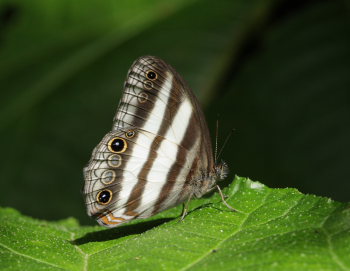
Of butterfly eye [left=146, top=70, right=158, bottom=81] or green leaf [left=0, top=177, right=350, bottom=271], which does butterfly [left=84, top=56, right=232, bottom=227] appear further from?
green leaf [left=0, top=177, right=350, bottom=271]

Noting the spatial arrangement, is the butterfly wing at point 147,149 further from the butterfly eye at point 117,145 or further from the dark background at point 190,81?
the dark background at point 190,81

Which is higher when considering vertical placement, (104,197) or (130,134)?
(130,134)

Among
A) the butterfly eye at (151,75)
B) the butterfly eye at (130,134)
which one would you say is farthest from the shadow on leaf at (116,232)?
the butterfly eye at (151,75)

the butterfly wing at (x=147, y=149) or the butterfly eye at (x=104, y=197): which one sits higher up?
the butterfly wing at (x=147, y=149)

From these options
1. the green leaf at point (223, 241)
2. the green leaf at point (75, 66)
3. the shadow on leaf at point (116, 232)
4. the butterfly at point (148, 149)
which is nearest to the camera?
the green leaf at point (223, 241)

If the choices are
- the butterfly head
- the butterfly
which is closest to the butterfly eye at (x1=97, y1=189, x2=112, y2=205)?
the butterfly

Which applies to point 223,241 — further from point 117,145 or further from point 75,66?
point 75,66

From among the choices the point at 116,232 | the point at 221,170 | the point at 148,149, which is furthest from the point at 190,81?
the point at 116,232
